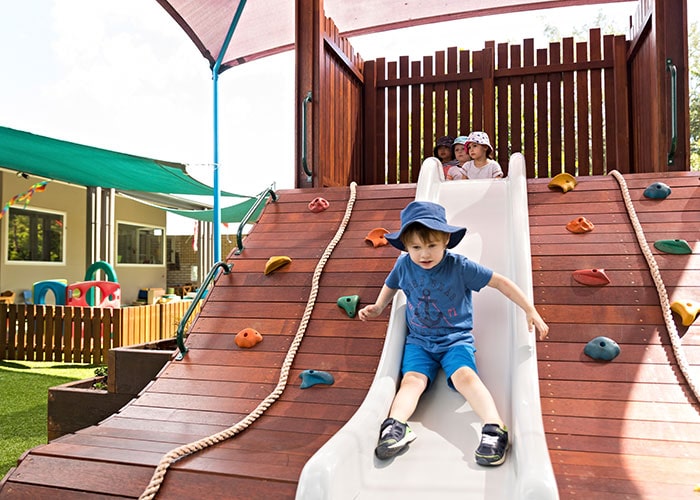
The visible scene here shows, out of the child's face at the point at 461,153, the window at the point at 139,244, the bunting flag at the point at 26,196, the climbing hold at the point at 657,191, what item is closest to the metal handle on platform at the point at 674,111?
the climbing hold at the point at 657,191

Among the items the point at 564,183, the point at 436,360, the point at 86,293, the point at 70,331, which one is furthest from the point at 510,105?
the point at 86,293

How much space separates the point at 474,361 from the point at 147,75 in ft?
122

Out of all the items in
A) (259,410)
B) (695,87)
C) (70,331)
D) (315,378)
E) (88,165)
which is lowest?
(70,331)

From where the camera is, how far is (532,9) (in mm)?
6535

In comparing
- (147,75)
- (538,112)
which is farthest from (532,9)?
(147,75)

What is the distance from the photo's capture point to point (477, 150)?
5.17 meters

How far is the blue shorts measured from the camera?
242 centimetres

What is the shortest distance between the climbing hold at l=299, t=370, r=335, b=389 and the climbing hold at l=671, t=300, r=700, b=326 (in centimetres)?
173

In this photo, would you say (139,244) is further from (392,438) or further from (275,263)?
(392,438)

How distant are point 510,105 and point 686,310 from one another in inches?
154

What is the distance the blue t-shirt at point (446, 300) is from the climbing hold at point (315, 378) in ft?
1.55

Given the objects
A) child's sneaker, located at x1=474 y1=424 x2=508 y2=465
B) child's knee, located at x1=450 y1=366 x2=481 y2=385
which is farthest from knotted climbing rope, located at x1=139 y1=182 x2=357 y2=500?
child's sneaker, located at x1=474 y1=424 x2=508 y2=465

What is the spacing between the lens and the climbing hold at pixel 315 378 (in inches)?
110

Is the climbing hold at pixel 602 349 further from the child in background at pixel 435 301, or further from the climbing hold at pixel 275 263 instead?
the climbing hold at pixel 275 263
